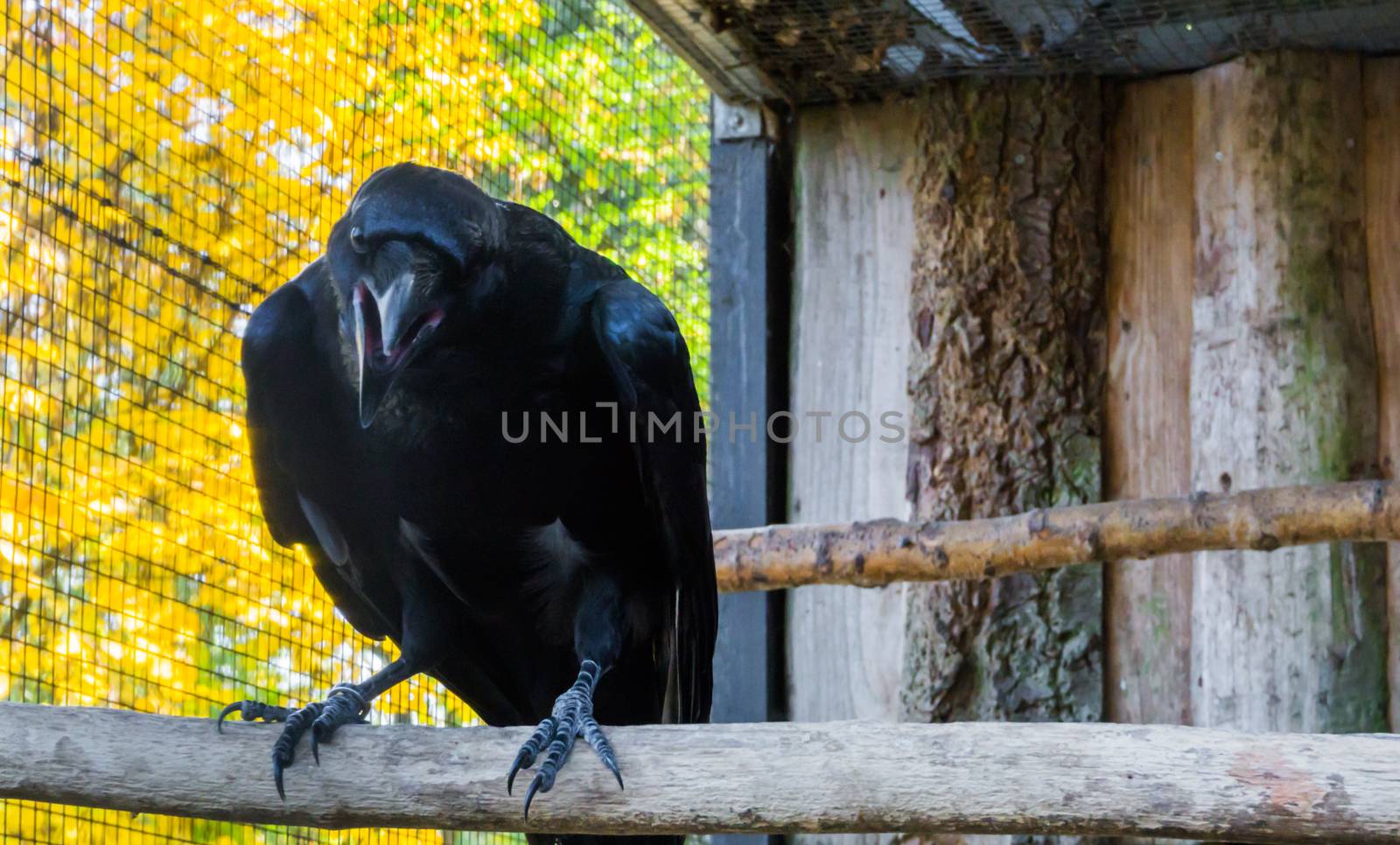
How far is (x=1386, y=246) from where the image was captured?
2.86 metres

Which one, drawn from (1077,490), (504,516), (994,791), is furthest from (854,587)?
(994,791)

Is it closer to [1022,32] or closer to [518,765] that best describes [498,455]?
[518,765]

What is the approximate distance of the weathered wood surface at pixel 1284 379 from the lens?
272 cm

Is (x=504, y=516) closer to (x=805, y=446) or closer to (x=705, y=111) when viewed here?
(x=805, y=446)

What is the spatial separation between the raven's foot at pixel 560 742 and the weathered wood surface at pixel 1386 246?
1.77 metres

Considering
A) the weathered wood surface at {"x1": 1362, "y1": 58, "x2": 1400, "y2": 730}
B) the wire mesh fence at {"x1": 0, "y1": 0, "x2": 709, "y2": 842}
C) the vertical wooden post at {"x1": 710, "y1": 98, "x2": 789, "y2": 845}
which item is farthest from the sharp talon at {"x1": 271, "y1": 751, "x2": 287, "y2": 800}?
the weathered wood surface at {"x1": 1362, "y1": 58, "x2": 1400, "y2": 730}

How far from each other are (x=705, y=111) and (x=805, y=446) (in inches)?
44.3

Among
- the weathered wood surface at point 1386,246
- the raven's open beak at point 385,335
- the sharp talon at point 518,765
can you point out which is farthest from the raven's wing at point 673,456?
the weathered wood surface at point 1386,246

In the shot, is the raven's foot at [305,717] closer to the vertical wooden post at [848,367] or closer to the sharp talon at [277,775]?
the sharp talon at [277,775]

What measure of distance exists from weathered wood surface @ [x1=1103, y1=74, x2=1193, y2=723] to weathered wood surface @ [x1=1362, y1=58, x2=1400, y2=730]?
0.36 meters

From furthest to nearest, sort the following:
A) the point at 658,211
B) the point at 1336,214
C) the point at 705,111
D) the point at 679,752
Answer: the point at 658,211, the point at 705,111, the point at 1336,214, the point at 679,752

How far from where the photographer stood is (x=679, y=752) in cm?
155

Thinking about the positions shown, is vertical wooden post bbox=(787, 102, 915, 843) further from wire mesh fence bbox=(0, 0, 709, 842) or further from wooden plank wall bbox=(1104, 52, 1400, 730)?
wire mesh fence bbox=(0, 0, 709, 842)

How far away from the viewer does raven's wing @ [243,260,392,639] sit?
7.22 feet
